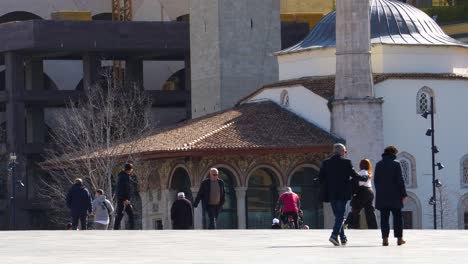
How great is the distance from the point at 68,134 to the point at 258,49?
916cm

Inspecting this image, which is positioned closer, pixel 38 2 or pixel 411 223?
pixel 411 223

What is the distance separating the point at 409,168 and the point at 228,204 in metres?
6.97

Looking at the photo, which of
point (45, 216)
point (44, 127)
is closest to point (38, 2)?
point (44, 127)

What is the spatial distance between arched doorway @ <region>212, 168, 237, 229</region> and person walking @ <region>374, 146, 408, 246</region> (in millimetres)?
42085

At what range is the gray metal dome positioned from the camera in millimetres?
73250

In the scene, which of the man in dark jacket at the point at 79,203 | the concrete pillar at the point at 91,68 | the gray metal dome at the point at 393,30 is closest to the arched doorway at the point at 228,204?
the gray metal dome at the point at 393,30

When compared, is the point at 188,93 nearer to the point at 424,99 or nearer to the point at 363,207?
the point at 424,99

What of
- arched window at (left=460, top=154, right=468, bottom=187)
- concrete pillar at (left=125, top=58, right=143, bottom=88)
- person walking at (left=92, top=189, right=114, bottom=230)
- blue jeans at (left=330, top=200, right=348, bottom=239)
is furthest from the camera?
concrete pillar at (left=125, top=58, right=143, bottom=88)

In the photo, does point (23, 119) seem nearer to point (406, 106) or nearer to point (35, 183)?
point (35, 183)

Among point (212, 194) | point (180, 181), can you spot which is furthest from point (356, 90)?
point (212, 194)

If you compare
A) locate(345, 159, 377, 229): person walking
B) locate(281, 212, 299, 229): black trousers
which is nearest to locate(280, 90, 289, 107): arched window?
locate(281, 212, 299, 229): black trousers

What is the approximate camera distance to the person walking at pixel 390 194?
1125 inches

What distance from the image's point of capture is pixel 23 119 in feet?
290

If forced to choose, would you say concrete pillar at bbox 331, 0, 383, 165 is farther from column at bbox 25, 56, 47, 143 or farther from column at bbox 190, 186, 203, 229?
column at bbox 25, 56, 47, 143
